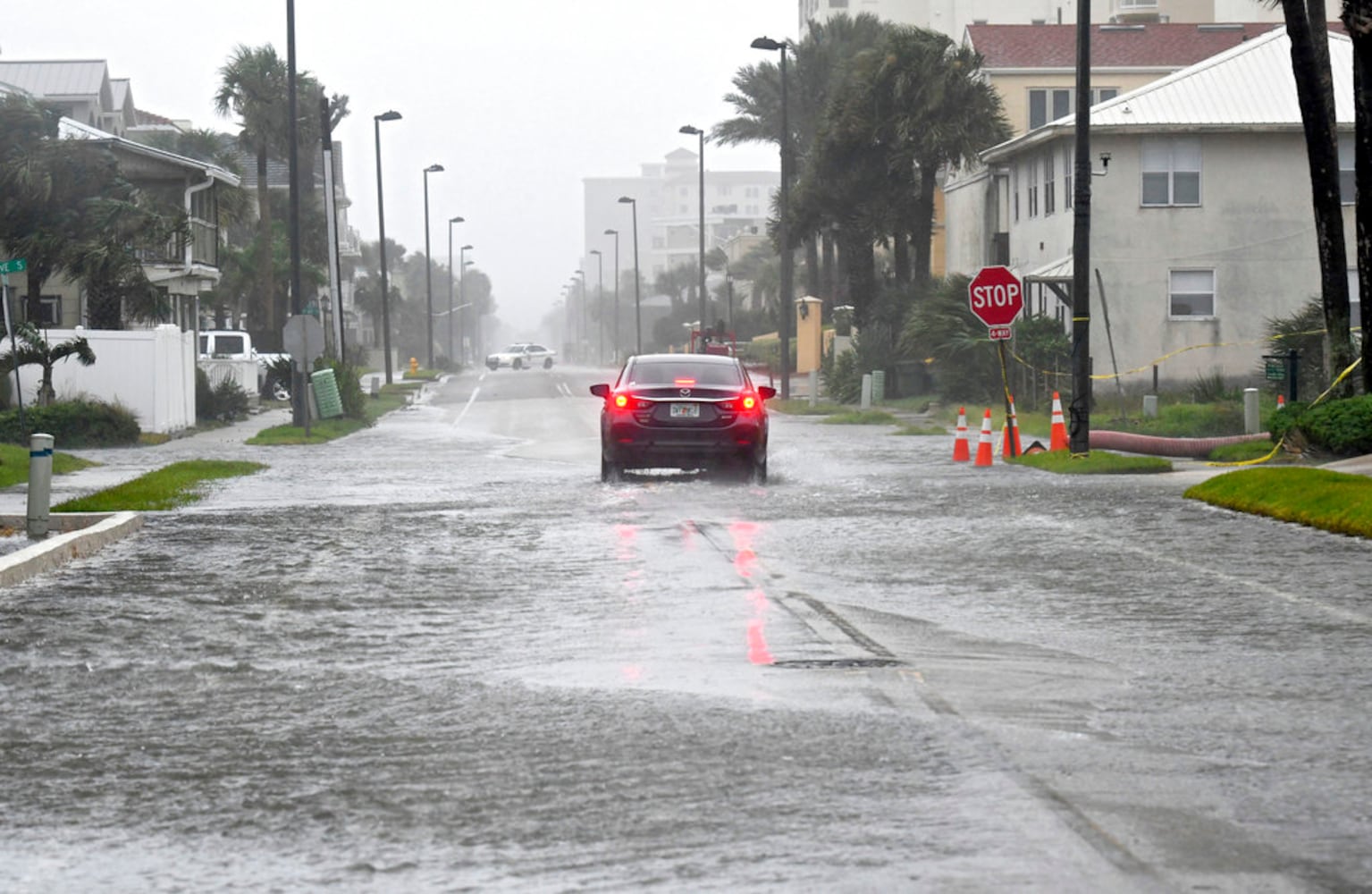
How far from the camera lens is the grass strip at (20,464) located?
24.1m

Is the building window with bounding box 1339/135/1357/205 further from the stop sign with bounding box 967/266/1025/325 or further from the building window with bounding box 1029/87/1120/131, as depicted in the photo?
the building window with bounding box 1029/87/1120/131

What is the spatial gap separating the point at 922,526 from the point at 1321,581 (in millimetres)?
4912

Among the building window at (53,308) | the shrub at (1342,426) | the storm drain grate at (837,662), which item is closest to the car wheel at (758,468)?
the shrub at (1342,426)

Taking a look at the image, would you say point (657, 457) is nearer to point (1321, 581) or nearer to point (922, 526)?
point (922, 526)

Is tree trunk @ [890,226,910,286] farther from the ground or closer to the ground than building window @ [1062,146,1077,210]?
closer to the ground

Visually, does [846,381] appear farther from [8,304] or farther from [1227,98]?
[8,304]

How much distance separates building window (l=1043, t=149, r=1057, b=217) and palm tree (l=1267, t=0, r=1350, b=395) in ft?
59.0

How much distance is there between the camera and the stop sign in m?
28.6

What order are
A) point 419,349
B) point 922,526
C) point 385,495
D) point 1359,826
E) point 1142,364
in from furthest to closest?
point 419,349, point 1142,364, point 385,495, point 922,526, point 1359,826

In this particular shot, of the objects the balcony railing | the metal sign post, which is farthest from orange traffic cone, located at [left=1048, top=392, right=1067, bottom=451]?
the balcony railing

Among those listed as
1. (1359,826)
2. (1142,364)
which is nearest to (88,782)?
(1359,826)

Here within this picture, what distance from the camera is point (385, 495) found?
22.4m

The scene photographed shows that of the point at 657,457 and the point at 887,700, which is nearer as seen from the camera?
the point at 887,700

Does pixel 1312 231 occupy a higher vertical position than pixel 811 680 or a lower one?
higher
